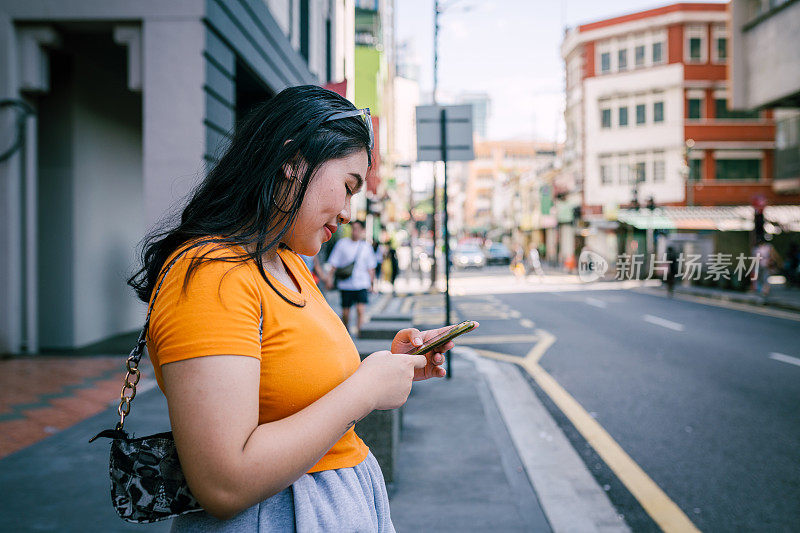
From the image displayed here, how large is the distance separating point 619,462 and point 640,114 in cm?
3883

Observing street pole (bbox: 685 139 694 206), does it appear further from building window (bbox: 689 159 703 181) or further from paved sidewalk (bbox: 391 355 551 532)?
paved sidewalk (bbox: 391 355 551 532)

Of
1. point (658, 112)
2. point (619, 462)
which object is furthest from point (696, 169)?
point (619, 462)

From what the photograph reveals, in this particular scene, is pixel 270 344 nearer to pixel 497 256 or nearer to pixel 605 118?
pixel 605 118

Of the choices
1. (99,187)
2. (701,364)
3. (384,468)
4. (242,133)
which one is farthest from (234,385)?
(99,187)

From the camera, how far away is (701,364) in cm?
861

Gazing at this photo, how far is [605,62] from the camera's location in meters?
40.6

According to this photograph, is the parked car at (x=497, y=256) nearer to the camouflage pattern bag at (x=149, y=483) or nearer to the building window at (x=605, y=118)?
the building window at (x=605, y=118)

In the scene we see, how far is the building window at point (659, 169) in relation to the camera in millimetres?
38062

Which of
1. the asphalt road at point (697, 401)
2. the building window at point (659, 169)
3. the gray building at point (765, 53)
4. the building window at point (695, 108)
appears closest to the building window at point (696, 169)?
the building window at point (659, 169)

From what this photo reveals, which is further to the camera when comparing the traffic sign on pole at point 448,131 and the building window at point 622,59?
the building window at point 622,59

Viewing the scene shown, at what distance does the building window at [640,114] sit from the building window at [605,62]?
131 inches

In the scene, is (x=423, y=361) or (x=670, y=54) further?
(x=670, y=54)

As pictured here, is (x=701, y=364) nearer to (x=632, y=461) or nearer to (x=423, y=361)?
(x=632, y=461)

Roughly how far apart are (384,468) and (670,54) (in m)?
40.8
